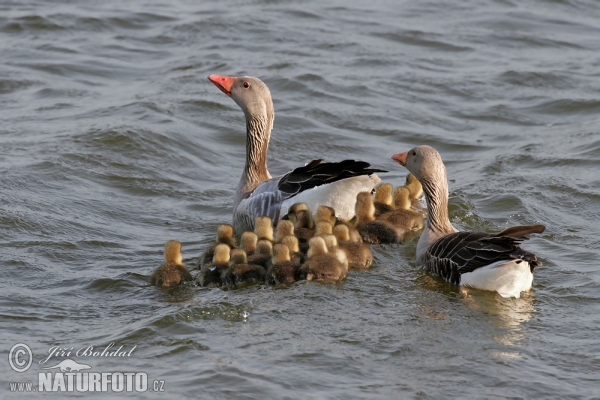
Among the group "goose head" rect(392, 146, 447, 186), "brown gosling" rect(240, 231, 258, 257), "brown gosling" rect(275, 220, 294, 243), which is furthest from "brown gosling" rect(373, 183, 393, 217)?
"brown gosling" rect(240, 231, 258, 257)

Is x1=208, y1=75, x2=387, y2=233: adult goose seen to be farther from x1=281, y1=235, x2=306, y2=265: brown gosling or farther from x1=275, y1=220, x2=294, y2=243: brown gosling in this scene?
x1=281, y1=235, x2=306, y2=265: brown gosling

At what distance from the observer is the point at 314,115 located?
15297 millimetres

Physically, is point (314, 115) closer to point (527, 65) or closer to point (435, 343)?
point (527, 65)

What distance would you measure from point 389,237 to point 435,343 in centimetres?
274

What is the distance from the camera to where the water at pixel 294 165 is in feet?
22.8

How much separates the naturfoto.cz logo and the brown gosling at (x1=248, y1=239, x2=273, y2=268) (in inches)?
72.7

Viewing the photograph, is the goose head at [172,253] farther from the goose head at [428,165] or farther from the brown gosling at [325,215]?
the goose head at [428,165]

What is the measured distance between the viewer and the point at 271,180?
10789 millimetres

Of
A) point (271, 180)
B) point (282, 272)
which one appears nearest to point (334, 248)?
point (282, 272)

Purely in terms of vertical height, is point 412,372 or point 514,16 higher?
point 514,16

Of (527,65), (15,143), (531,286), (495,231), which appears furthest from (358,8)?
(531,286)

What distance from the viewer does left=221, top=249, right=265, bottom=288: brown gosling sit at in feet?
27.1

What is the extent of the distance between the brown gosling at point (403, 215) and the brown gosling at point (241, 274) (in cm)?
222

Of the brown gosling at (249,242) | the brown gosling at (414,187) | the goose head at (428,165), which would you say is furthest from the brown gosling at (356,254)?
the brown gosling at (414,187)
